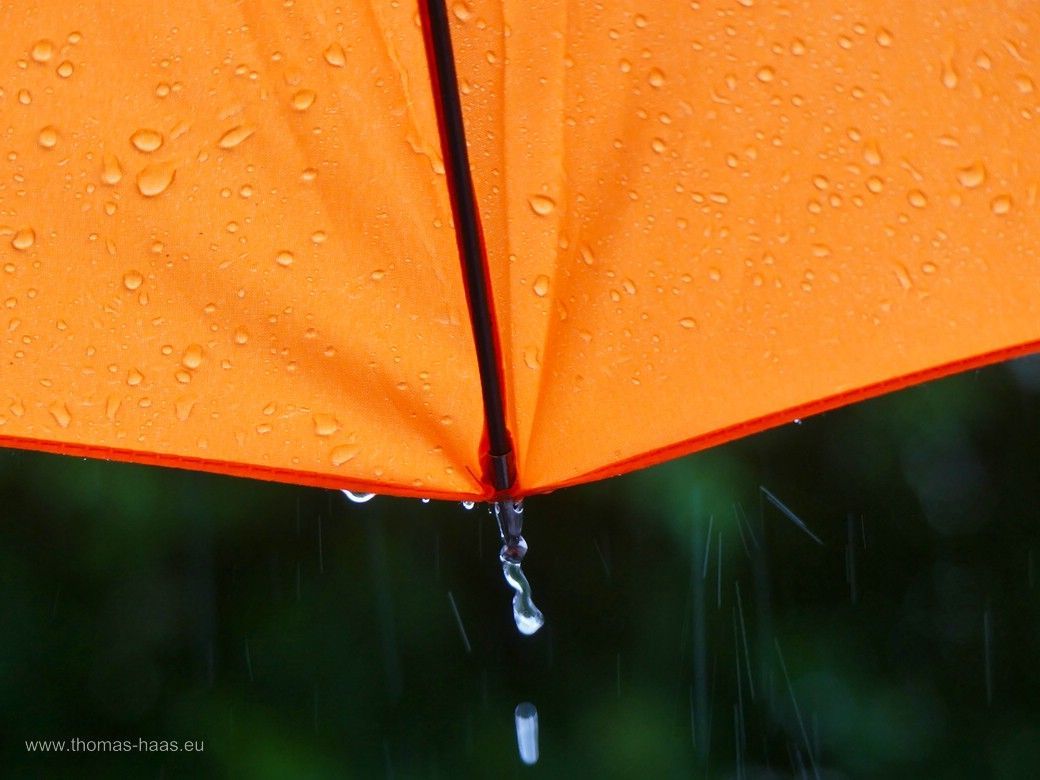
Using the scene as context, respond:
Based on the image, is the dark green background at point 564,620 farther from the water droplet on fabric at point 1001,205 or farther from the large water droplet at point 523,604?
the water droplet on fabric at point 1001,205

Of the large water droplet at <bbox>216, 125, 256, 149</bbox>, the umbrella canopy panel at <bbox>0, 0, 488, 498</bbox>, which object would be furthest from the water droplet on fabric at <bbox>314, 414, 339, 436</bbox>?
the large water droplet at <bbox>216, 125, 256, 149</bbox>

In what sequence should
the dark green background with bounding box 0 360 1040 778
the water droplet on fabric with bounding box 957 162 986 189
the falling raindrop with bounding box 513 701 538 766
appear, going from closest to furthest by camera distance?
the water droplet on fabric with bounding box 957 162 986 189 → the falling raindrop with bounding box 513 701 538 766 → the dark green background with bounding box 0 360 1040 778

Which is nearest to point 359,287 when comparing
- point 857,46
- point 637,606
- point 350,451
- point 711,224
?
point 350,451

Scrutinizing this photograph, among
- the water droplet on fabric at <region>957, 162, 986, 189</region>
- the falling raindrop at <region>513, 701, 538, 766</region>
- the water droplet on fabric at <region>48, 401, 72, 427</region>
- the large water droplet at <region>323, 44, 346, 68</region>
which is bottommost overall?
the falling raindrop at <region>513, 701, 538, 766</region>

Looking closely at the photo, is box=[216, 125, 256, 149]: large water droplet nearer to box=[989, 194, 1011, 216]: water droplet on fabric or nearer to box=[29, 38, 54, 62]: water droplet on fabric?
box=[29, 38, 54, 62]: water droplet on fabric

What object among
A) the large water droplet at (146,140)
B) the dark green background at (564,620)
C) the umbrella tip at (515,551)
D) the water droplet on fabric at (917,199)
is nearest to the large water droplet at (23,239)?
the large water droplet at (146,140)

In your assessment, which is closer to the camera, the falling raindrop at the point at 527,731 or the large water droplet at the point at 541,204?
the large water droplet at the point at 541,204

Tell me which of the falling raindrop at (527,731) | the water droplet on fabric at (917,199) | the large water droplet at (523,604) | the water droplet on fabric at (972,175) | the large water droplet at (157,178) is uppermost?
the large water droplet at (157,178)
